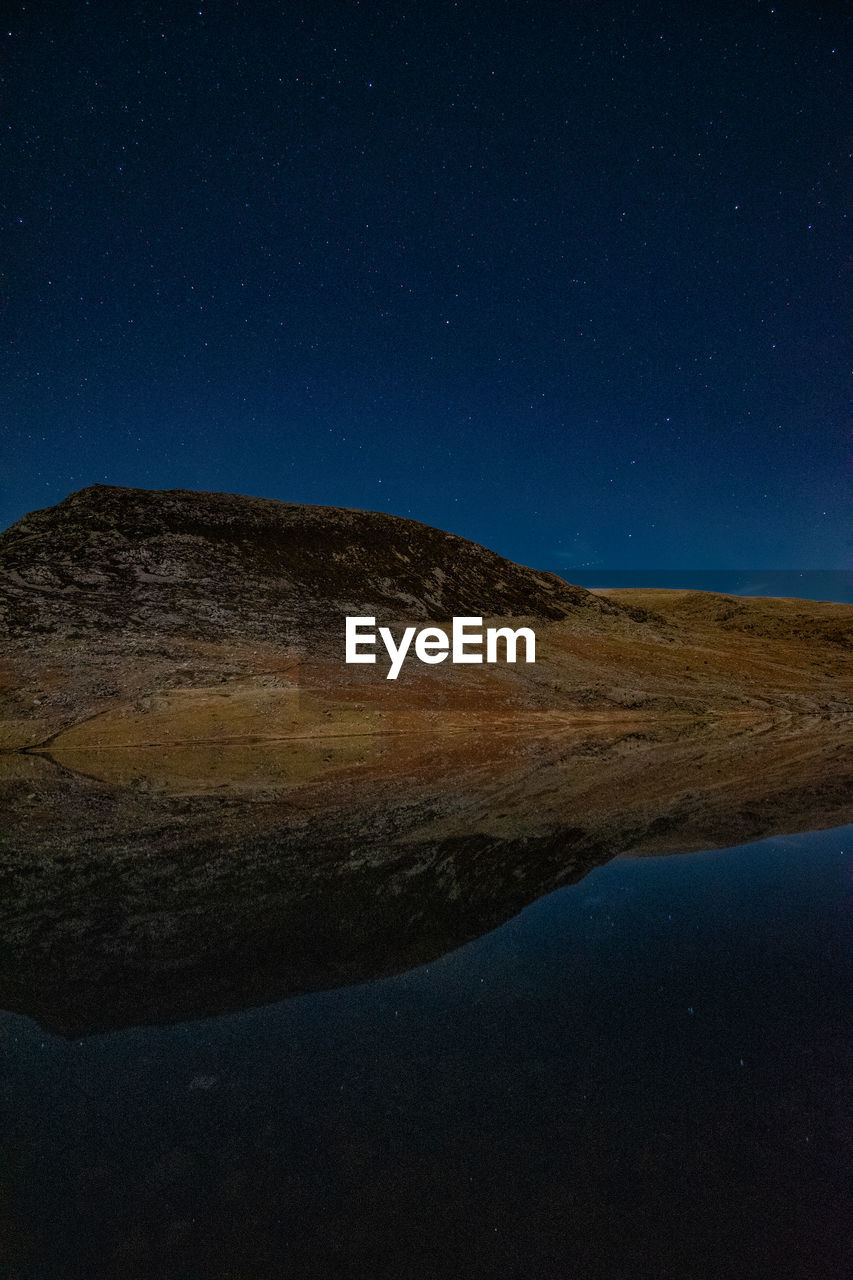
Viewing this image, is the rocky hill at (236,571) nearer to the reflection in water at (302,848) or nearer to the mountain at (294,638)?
the mountain at (294,638)

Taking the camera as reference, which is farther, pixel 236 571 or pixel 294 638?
pixel 236 571

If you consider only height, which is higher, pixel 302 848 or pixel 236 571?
pixel 236 571

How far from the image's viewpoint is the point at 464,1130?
4.48 metres

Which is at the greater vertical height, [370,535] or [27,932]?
[370,535]

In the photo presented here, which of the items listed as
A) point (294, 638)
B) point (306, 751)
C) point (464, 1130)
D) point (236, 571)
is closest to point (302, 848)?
point (464, 1130)

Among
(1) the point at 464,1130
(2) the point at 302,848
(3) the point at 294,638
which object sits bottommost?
(2) the point at 302,848

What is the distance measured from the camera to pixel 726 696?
43.8 m

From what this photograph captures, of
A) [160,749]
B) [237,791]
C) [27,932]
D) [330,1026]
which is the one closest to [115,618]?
[160,749]

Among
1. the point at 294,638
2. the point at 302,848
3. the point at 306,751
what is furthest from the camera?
the point at 294,638

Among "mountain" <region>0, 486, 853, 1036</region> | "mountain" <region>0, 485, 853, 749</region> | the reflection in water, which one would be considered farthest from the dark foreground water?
"mountain" <region>0, 485, 853, 749</region>

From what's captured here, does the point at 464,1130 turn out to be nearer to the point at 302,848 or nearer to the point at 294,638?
the point at 302,848

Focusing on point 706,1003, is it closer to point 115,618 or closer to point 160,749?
point 160,749

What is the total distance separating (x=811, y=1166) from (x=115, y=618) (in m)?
46.8

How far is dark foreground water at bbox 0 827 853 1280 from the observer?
3561 millimetres
